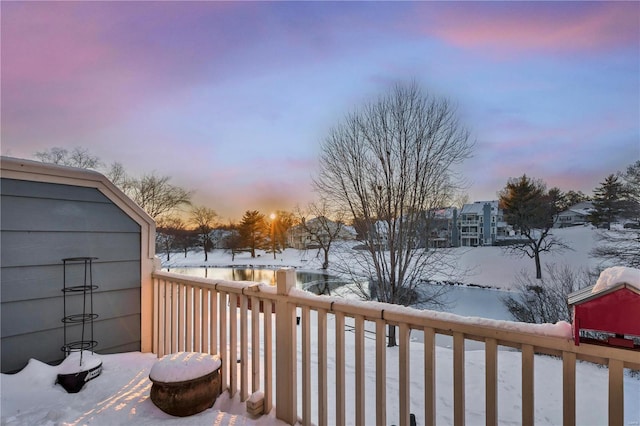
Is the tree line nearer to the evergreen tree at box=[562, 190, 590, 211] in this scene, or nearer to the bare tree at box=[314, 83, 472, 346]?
the bare tree at box=[314, 83, 472, 346]

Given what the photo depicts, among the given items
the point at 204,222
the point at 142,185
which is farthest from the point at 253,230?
the point at 142,185

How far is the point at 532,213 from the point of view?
1745cm

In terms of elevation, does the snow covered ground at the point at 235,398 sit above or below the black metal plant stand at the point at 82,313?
below

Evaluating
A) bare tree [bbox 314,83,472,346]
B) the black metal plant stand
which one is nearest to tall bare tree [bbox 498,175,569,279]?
bare tree [bbox 314,83,472,346]

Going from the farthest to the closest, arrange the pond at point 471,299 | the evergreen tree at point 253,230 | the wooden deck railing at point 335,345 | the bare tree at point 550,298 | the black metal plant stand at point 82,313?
1. the evergreen tree at point 253,230
2. the pond at point 471,299
3. the bare tree at point 550,298
4. the black metal plant stand at point 82,313
5. the wooden deck railing at point 335,345

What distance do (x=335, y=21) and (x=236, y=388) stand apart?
4.98 meters

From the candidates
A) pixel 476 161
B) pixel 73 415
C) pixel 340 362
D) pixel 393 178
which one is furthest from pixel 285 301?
pixel 476 161

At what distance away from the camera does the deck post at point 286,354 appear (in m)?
1.80

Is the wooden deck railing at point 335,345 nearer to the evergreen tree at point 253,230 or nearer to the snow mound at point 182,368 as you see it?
the snow mound at point 182,368

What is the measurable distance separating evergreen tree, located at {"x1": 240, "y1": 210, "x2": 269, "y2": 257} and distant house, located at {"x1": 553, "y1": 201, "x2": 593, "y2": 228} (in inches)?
928

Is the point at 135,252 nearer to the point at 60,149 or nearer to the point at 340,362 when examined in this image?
the point at 340,362

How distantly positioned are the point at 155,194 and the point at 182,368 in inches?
619

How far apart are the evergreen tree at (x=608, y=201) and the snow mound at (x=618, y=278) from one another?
13.5 m

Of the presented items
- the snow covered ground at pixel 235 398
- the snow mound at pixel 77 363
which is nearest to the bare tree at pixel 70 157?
the snow mound at pixel 77 363
